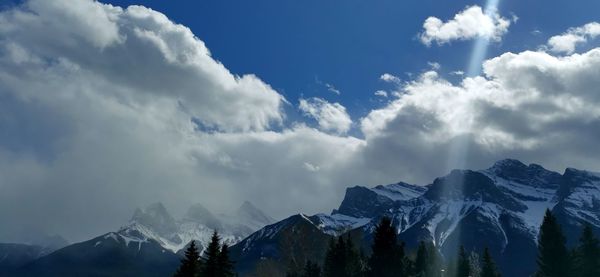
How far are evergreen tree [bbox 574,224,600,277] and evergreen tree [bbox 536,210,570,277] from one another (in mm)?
1967

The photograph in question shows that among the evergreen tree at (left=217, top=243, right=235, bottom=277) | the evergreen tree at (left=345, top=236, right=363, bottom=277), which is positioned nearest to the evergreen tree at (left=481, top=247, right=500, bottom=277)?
the evergreen tree at (left=345, top=236, right=363, bottom=277)

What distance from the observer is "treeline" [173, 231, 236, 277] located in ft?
186

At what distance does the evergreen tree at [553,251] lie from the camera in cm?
7462

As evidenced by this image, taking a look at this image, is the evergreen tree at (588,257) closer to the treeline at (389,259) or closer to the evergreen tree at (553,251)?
the treeline at (389,259)

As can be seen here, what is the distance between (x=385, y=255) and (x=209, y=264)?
1879 centimetres

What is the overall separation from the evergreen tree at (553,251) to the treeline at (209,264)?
40.6m

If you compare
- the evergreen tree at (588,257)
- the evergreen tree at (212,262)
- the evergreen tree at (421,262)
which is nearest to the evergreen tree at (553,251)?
the evergreen tree at (588,257)

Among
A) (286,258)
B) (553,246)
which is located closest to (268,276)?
(286,258)

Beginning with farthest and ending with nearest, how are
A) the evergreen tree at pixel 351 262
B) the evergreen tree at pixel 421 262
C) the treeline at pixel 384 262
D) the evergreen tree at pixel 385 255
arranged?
the evergreen tree at pixel 421 262, the evergreen tree at pixel 351 262, the treeline at pixel 384 262, the evergreen tree at pixel 385 255

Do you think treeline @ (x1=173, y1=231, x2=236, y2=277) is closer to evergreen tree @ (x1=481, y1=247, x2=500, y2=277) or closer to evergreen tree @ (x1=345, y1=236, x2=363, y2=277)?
evergreen tree @ (x1=345, y1=236, x2=363, y2=277)

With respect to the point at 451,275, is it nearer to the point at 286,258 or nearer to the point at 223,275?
the point at 286,258

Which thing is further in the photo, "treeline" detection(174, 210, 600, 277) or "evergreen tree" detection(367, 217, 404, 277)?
"evergreen tree" detection(367, 217, 404, 277)

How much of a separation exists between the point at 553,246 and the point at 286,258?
148ft

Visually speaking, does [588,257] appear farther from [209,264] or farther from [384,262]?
[209,264]
